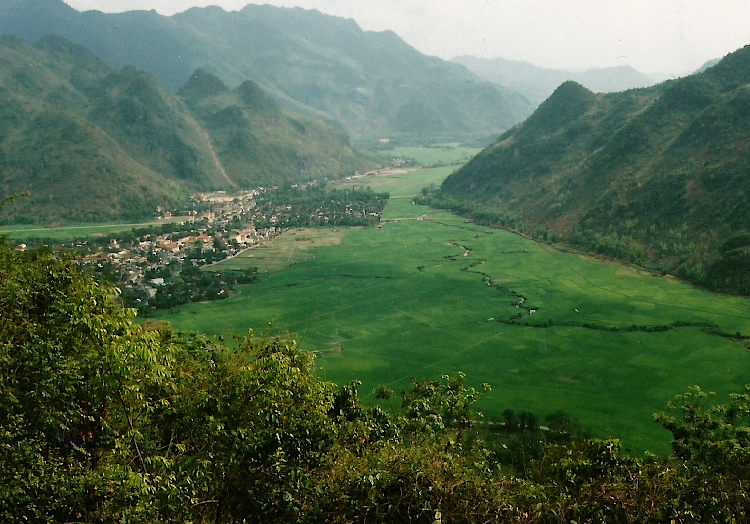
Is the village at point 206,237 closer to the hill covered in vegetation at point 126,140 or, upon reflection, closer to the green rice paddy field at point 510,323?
the green rice paddy field at point 510,323

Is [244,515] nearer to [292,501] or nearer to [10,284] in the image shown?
[292,501]

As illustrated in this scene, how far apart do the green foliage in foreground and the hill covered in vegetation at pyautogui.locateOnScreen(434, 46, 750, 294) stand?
54797mm

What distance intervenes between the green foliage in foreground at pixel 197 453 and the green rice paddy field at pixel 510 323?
2428 cm

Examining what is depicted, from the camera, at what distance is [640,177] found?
8325 centimetres

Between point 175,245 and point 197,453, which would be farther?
point 175,245

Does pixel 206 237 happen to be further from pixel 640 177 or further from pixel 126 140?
pixel 640 177

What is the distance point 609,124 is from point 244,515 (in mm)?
114153

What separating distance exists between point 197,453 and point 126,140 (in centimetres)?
14080

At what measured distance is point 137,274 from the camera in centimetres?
7719

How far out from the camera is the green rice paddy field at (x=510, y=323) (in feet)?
135

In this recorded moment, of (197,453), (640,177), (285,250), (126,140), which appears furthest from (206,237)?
(197,453)

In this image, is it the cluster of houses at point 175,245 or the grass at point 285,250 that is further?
the grass at point 285,250

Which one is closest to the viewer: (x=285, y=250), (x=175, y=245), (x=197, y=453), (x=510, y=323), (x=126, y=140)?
(x=197, y=453)

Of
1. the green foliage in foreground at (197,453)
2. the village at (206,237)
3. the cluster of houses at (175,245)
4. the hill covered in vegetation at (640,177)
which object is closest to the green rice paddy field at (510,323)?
the village at (206,237)
